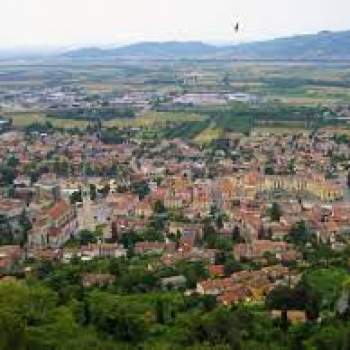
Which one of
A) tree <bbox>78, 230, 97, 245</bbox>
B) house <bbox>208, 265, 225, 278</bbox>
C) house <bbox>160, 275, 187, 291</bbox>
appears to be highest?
house <bbox>160, 275, 187, 291</bbox>

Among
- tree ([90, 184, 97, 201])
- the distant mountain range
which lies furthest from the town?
the distant mountain range

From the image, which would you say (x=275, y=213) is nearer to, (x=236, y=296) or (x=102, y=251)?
(x=102, y=251)

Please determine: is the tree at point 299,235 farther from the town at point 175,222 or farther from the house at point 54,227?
the house at point 54,227

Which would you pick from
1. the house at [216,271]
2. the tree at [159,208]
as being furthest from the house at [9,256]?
the tree at [159,208]

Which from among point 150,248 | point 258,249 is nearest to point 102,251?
point 150,248

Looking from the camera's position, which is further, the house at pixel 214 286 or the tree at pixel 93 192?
the tree at pixel 93 192

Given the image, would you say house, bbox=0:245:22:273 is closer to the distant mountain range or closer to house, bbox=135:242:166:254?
house, bbox=135:242:166:254

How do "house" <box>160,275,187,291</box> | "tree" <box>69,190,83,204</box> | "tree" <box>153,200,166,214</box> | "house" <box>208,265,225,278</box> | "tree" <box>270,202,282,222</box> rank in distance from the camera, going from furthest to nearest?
1. "tree" <box>69,190,83,204</box>
2. "tree" <box>153,200,166,214</box>
3. "tree" <box>270,202,282,222</box>
4. "house" <box>208,265,225,278</box>
5. "house" <box>160,275,187,291</box>

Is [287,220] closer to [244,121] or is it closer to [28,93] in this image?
[244,121]
